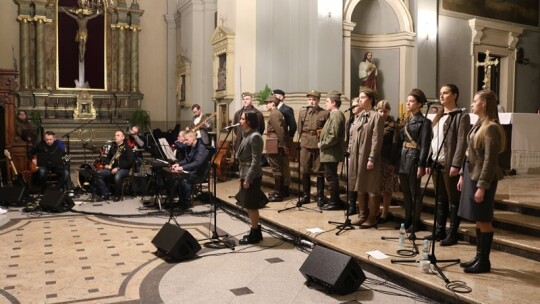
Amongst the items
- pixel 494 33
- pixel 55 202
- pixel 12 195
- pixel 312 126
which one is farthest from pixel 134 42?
pixel 312 126

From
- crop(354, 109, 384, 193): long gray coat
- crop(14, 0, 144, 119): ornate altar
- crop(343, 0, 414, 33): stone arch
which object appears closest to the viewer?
crop(354, 109, 384, 193): long gray coat

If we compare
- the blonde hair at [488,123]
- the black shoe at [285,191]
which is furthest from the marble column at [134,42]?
the blonde hair at [488,123]

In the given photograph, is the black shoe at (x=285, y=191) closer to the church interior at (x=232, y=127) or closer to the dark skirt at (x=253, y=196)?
the church interior at (x=232, y=127)

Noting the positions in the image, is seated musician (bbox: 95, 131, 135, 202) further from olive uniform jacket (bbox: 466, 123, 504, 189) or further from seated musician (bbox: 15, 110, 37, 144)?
olive uniform jacket (bbox: 466, 123, 504, 189)

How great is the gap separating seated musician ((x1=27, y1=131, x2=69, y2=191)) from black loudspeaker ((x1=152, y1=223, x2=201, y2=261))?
4.86 metres

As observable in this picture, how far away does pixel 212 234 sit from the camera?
6.86 m

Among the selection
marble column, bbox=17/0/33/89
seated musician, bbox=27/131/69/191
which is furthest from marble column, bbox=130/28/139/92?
seated musician, bbox=27/131/69/191

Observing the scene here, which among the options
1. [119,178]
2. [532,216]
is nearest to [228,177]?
[119,178]

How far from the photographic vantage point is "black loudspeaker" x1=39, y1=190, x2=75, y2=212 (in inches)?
327

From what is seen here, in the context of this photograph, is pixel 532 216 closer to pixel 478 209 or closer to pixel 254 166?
pixel 478 209

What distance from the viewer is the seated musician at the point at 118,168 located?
960 centimetres

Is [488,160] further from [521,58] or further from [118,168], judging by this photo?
[521,58]

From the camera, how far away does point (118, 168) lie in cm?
968

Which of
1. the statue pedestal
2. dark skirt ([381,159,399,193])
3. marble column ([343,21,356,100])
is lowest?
dark skirt ([381,159,399,193])
